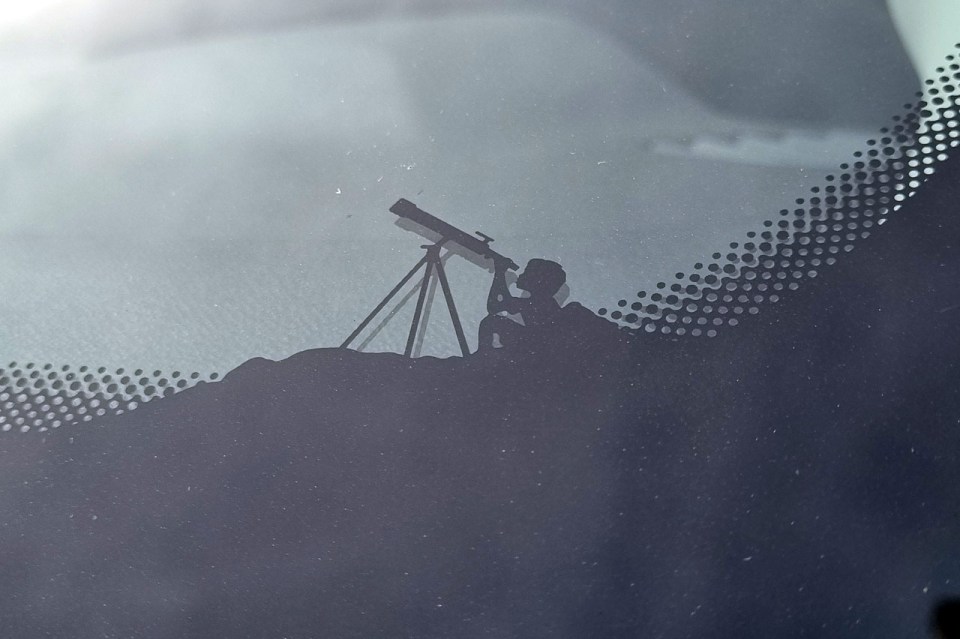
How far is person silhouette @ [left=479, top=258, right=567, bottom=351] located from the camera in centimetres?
99

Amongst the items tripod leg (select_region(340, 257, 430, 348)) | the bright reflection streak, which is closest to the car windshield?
tripod leg (select_region(340, 257, 430, 348))

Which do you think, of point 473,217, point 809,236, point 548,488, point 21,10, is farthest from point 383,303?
point 21,10

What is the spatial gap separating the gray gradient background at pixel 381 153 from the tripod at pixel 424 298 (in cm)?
1

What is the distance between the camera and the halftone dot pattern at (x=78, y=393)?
3.34 feet

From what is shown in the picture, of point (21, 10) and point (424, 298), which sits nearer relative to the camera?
point (424, 298)

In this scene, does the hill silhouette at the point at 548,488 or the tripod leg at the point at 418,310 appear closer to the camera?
the hill silhouette at the point at 548,488

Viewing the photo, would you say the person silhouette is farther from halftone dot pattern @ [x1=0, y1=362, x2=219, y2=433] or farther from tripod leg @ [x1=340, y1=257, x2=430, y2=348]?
halftone dot pattern @ [x1=0, y1=362, x2=219, y2=433]

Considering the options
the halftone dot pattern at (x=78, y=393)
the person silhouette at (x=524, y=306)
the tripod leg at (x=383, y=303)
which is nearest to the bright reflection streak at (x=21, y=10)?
the halftone dot pattern at (x=78, y=393)

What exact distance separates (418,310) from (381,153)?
265mm

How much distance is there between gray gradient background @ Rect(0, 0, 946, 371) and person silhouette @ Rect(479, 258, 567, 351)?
0.02 metres

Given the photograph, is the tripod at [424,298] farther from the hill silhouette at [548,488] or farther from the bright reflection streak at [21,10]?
the bright reflection streak at [21,10]

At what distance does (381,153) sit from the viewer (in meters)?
1.15

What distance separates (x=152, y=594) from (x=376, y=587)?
0.25 m

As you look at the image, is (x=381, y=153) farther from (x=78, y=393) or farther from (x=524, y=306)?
(x=78, y=393)
